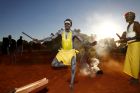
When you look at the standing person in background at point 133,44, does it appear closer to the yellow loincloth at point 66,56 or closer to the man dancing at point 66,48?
the man dancing at point 66,48

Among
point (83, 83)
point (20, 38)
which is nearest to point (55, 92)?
point (83, 83)

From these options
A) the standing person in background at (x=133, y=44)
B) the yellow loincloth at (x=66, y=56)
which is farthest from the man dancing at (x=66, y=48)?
the standing person in background at (x=133, y=44)

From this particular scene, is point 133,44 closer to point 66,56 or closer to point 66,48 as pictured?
point 66,48

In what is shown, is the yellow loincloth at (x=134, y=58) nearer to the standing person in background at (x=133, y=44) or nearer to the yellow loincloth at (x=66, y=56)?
the standing person in background at (x=133, y=44)

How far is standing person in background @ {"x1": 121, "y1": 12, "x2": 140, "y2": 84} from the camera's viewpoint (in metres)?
8.78

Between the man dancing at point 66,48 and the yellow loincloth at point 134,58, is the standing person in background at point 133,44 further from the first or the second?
the man dancing at point 66,48

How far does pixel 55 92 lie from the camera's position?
8.49m

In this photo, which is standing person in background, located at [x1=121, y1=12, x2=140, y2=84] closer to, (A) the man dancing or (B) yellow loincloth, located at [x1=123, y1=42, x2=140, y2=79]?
(B) yellow loincloth, located at [x1=123, y1=42, x2=140, y2=79]

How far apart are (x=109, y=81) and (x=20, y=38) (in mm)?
13085

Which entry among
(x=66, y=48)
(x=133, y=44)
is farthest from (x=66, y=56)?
(x=133, y=44)

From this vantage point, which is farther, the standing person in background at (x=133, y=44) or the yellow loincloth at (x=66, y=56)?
the standing person in background at (x=133, y=44)

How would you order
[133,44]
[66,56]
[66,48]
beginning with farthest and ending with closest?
[133,44]
[66,48]
[66,56]

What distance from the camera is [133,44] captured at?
8844 millimetres

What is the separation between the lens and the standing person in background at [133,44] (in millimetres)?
8781
